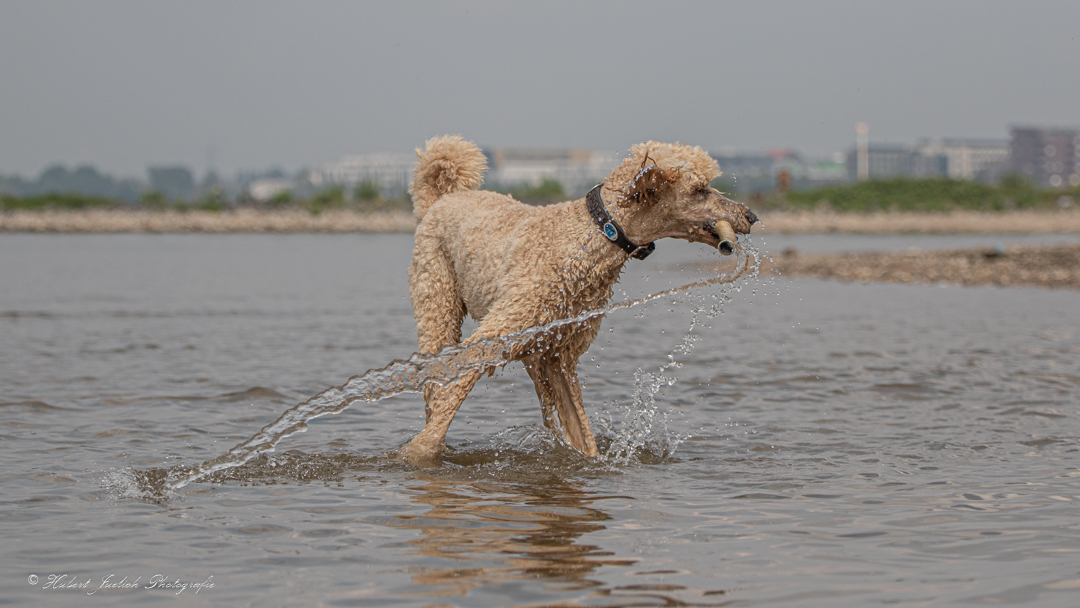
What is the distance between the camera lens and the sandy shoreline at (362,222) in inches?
2068

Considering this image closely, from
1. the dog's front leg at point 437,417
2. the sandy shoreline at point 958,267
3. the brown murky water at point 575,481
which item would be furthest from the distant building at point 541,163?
the dog's front leg at point 437,417

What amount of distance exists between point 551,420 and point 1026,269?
17028 millimetres

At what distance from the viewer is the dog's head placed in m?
5.01

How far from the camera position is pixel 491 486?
5562 mm

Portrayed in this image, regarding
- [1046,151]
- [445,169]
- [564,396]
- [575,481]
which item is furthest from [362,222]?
[1046,151]

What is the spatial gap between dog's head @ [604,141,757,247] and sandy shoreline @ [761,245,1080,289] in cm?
1299

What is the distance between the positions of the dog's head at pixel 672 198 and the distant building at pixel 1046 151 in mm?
199691

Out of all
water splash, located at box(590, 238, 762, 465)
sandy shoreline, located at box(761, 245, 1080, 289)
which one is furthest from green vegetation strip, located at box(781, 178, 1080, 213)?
water splash, located at box(590, 238, 762, 465)

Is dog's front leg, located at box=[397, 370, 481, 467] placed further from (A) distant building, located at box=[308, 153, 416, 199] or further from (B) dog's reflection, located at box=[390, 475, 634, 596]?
(A) distant building, located at box=[308, 153, 416, 199]

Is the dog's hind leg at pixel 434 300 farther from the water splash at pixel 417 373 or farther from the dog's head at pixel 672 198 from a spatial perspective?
the dog's head at pixel 672 198

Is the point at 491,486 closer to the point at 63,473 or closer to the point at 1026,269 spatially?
the point at 63,473

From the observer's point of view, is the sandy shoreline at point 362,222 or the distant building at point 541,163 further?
the distant building at point 541,163

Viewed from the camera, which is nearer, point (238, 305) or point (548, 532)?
point (548, 532)

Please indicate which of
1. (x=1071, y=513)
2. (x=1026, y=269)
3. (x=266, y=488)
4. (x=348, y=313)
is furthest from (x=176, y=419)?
(x=1026, y=269)
